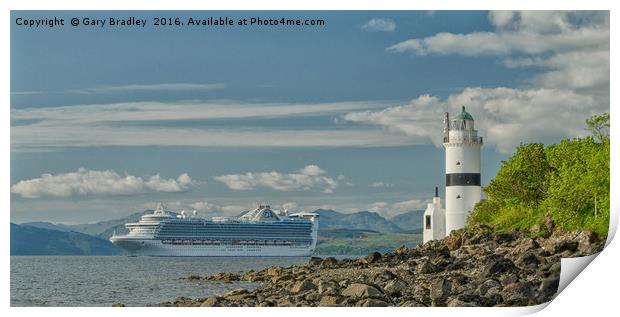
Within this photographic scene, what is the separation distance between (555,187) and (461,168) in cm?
511

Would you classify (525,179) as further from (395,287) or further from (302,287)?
(395,287)

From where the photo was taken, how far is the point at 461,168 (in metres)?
23.0

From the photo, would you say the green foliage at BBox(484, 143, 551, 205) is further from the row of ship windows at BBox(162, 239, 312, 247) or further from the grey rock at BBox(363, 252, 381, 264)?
the row of ship windows at BBox(162, 239, 312, 247)

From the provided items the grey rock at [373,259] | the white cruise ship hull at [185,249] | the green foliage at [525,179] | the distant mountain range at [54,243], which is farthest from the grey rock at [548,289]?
the white cruise ship hull at [185,249]

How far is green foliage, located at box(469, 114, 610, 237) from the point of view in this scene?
51.5 feet

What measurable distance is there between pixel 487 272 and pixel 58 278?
43.6 feet

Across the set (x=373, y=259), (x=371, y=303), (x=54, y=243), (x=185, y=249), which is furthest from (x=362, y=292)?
(x=185, y=249)

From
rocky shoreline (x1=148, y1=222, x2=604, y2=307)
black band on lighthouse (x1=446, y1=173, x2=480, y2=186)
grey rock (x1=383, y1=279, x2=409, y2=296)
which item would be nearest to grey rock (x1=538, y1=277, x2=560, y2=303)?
rocky shoreline (x1=148, y1=222, x2=604, y2=307)

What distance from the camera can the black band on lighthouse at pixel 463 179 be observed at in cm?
2284

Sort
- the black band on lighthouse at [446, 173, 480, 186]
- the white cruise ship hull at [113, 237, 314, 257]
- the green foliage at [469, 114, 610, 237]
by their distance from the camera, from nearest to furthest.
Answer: the green foliage at [469, 114, 610, 237], the black band on lighthouse at [446, 173, 480, 186], the white cruise ship hull at [113, 237, 314, 257]

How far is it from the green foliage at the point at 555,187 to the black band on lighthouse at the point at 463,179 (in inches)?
21.5

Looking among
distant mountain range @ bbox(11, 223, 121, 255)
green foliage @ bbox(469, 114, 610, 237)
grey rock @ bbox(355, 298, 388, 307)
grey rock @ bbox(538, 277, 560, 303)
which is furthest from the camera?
distant mountain range @ bbox(11, 223, 121, 255)

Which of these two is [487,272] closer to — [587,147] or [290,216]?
[587,147]

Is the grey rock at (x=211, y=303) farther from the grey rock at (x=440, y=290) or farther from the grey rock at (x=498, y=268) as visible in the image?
the grey rock at (x=498, y=268)
